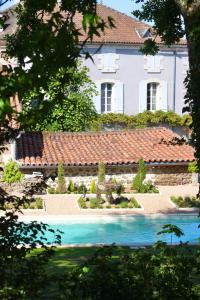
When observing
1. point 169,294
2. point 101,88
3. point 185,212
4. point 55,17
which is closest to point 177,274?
point 169,294

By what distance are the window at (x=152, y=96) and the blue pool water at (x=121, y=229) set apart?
14914mm

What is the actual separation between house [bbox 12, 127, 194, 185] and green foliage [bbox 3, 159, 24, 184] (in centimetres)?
47

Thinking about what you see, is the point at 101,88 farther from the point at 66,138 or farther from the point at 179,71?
the point at 66,138

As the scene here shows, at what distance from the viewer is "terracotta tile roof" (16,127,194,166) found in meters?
22.4

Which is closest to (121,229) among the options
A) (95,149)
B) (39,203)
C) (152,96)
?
(39,203)

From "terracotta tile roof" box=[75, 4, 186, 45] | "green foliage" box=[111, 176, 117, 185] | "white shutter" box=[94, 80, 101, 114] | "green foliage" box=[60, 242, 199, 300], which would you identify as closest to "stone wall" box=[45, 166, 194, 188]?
"green foliage" box=[111, 176, 117, 185]

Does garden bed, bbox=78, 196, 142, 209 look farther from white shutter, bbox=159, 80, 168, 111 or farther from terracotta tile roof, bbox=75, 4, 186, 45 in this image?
white shutter, bbox=159, 80, 168, 111

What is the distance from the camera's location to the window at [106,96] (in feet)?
105

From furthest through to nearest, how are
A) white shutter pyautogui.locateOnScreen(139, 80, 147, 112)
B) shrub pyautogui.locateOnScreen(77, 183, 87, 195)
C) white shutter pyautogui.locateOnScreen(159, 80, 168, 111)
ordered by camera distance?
white shutter pyautogui.locateOnScreen(159, 80, 168, 111)
white shutter pyautogui.locateOnScreen(139, 80, 147, 112)
shrub pyautogui.locateOnScreen(77, 183, 87, 195)

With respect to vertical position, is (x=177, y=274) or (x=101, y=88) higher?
(x=101, y=88)

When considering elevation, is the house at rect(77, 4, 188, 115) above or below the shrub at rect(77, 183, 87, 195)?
above

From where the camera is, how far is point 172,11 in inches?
408

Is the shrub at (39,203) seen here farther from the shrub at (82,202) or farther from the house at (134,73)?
the house at (134,73)

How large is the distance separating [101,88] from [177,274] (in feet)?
88.0
